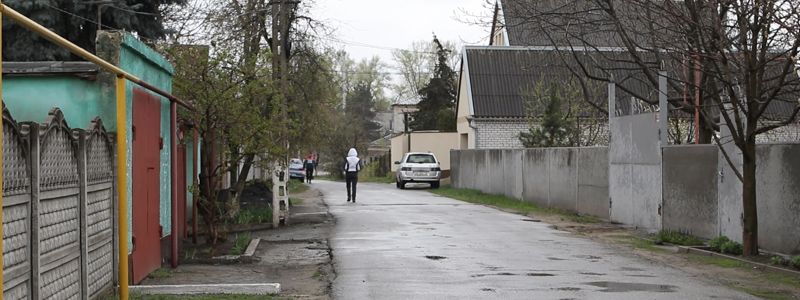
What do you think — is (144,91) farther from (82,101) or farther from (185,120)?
(185,120)

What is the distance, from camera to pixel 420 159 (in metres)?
39.6

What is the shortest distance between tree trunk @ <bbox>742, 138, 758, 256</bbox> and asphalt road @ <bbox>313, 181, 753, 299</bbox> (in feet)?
4.79

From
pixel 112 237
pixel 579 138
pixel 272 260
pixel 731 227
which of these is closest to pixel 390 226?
pixel 272 260

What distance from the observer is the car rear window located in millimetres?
39469

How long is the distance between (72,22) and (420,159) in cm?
1831

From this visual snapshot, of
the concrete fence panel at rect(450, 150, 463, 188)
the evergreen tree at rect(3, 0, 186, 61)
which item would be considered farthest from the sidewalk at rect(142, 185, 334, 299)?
the concrete fence panel at rect(450, 150, 463, 188)

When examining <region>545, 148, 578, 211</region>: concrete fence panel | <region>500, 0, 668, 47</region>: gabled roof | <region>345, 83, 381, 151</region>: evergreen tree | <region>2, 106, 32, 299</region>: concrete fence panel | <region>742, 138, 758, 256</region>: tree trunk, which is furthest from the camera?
<region>345, 83, 381, 151</region>: evergreen tree

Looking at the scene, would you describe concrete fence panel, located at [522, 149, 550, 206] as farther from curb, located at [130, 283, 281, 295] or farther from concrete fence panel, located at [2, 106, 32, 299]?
concrete fence panel, located at [2, 106, 32, 299]

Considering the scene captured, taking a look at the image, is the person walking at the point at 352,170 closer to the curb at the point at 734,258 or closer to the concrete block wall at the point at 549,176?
the concrete block wall at the point at 549,176

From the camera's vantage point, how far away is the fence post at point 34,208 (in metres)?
6.39

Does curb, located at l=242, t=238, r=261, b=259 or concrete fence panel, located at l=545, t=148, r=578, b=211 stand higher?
concrete fence panel, located at l=545, t=148, r=578, b=211

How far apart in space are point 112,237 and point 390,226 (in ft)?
33.5

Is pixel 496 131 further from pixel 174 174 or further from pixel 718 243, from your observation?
pixel 174 174

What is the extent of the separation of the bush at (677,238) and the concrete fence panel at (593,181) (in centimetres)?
431
